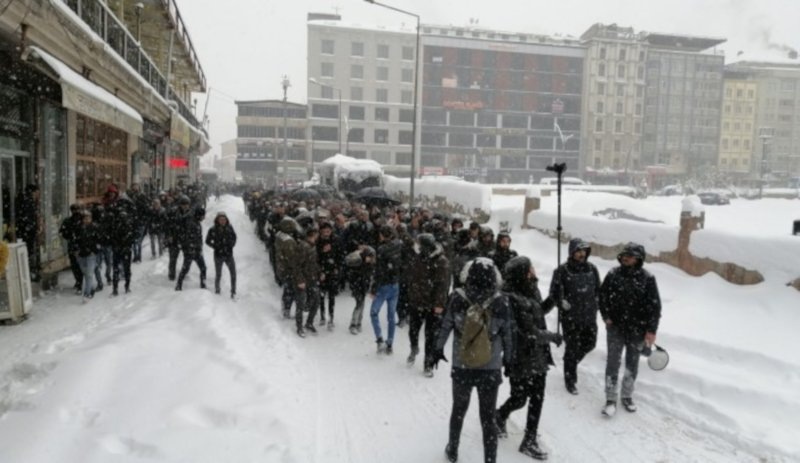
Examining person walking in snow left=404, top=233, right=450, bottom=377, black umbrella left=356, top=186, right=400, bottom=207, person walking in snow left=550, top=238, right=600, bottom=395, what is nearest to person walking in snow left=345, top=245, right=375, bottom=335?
person walking in snow left=404, top=233, right=450, bottom=377

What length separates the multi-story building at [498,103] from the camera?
78812mm

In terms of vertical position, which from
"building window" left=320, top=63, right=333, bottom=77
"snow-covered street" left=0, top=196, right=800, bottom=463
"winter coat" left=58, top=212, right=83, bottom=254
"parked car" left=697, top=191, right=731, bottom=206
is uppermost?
"building window" left=320, top=63, right=333, bottom=77

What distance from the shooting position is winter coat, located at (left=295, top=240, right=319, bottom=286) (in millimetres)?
8789

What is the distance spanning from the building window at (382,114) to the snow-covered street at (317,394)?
71.5 metres

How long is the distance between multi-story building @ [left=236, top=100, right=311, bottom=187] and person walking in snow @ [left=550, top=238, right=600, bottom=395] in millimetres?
70495

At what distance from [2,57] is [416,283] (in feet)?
21.7

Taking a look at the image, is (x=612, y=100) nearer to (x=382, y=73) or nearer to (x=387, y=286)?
(x=382, y=73)

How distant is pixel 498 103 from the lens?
81.0 meters

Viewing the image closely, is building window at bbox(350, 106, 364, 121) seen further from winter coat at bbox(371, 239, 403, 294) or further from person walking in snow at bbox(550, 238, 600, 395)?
person walking in snow at bbox(550, 238, 600, 395)

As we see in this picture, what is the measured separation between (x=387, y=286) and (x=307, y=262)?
1.38m

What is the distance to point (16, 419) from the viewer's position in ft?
15.9

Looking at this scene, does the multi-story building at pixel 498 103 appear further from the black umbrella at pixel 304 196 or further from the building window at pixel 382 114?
the black umbrella at pixel 304 196

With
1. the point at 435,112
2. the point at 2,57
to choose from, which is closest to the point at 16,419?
the point at 2,57

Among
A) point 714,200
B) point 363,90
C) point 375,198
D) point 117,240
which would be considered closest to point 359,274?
point 117,240
